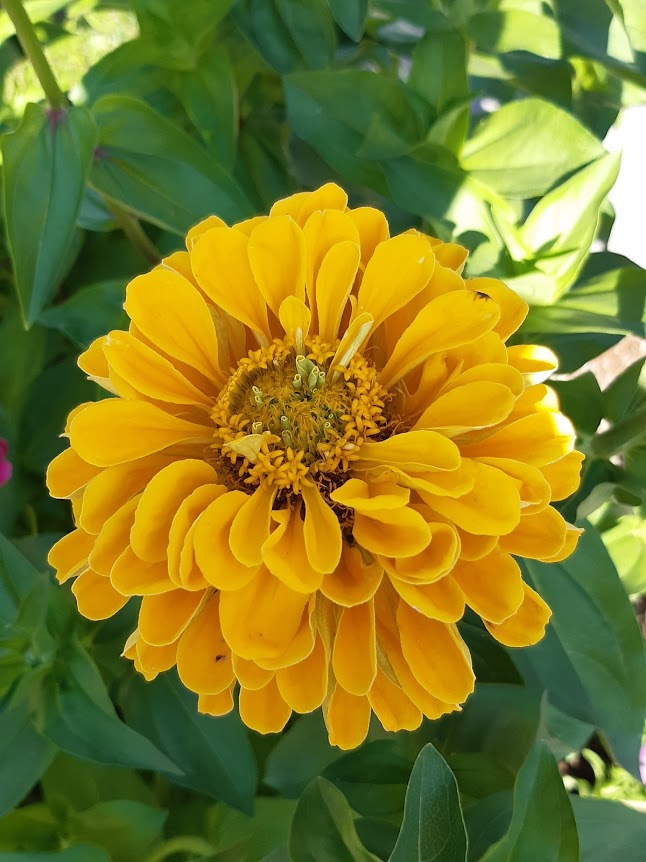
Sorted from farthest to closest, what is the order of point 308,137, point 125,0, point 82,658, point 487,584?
point 125,0
point 308,137
point 82,658
point 487,584

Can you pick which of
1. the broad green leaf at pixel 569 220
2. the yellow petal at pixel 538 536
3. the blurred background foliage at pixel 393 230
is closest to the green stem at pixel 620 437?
the blurred background foliage at pixel 393 230

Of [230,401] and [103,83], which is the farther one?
[103,83]

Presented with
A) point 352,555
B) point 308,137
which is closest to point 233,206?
point 308,137

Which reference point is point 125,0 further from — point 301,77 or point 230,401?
point 230,401

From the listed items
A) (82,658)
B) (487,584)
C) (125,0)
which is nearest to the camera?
(487,584)

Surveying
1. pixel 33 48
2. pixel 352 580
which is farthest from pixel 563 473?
pixel 33 48

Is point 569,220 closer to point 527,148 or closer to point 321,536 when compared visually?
point 527,148
